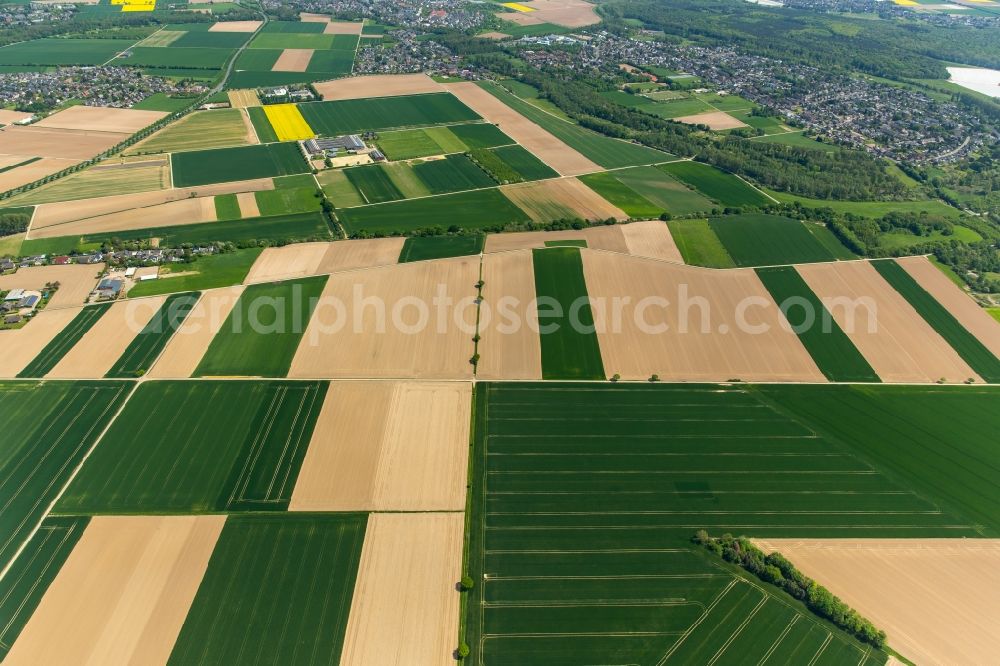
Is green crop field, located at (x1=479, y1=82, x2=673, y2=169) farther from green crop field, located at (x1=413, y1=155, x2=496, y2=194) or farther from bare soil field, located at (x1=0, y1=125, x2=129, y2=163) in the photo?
bare soil field, located at (x1=0, y1=125, x2=129, y2=163)

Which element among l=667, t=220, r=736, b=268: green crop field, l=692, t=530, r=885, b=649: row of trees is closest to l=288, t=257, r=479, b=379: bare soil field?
l=692, t=530, r=885, b=649: row of trees

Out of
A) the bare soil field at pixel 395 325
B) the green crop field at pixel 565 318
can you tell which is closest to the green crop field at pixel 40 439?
the bare soil field at pixel 395 325

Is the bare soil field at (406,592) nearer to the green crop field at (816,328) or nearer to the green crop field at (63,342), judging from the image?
the green crop field at (63,342)

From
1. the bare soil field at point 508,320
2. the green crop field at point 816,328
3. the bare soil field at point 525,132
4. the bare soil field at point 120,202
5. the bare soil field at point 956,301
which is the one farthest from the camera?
the bare soil field at point 525,132

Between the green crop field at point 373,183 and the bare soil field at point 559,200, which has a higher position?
the green crop field at point 373,183

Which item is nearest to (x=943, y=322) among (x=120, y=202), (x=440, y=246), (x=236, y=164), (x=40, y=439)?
(x=440, y=246)

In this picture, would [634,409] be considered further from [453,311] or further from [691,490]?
[453,311]

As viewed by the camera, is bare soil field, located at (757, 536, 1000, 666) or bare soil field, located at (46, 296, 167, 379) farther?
bare soil field, located at (46, 296, 167, 379)
